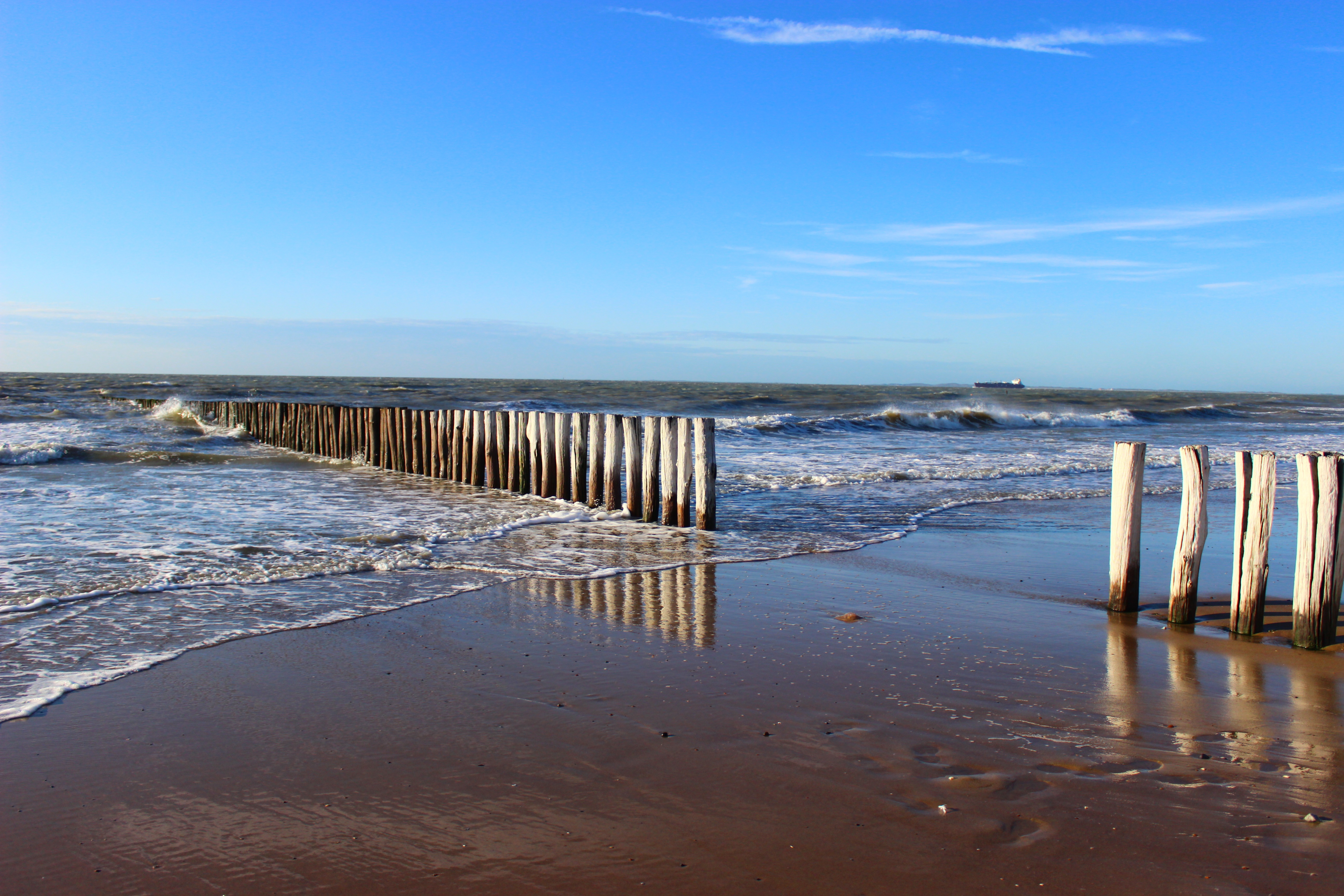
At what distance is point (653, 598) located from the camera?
6.29m

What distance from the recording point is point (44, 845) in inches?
108

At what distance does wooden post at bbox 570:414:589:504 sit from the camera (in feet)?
36.3

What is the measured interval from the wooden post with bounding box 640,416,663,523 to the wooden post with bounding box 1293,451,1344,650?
6185mm

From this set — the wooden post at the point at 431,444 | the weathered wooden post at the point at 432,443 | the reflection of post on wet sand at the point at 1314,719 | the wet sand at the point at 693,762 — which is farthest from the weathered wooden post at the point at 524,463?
the reflection of post on wet sand at the point at 1314,719

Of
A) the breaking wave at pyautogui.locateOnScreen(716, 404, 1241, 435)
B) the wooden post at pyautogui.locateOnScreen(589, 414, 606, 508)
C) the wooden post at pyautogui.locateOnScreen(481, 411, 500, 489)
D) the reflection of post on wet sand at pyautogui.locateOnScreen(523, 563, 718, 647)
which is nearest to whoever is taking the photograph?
the reflection of post on wet sand at pyautogui.locateOnScreen(523, 563, 718, 647)

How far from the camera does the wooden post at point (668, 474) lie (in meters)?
9.61

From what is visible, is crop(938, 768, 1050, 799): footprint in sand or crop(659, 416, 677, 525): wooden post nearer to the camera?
crop(938, 768, 1050, 799): footprint in sand

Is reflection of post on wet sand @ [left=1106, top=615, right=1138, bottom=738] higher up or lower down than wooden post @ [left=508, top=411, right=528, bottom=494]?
lower down

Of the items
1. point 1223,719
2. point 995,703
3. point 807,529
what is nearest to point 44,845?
point 995,703

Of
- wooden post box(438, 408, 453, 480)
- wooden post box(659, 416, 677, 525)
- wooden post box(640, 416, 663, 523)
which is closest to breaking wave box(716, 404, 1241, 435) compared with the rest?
wooden post box(438, 408, 453, 480)

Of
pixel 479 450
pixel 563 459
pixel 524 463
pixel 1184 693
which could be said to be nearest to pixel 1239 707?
pixel 1184 693

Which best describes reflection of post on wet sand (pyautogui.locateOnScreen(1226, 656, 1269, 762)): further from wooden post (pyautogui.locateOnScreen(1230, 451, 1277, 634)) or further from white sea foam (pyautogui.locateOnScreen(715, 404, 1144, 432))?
white sea foam (pyautogui.locateOnScreen(715, 404, 1144, 432))

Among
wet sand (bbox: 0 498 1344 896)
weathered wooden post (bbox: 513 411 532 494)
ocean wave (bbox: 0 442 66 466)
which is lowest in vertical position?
ocean wave (bbox: 0 442 66 466)

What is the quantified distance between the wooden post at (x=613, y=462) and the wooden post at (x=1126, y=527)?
19.0 feet
